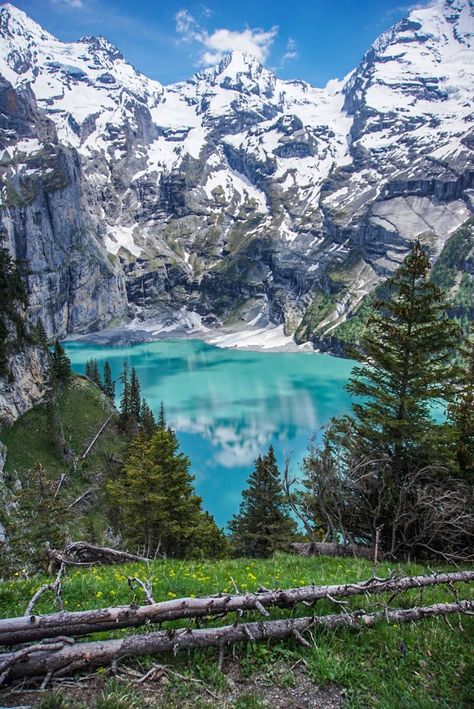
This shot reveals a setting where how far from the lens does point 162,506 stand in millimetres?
27672

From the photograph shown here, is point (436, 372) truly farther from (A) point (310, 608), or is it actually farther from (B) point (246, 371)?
(B) point (246, 371)

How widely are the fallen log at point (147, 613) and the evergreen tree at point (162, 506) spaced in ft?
71.2

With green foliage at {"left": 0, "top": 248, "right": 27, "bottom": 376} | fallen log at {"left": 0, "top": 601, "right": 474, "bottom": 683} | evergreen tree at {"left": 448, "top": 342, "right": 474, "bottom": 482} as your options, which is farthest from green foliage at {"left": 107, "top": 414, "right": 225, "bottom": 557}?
green foliage at {"left": 0, "top": 248, "right": 27, "bottom": 376}

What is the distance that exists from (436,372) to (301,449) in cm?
7469

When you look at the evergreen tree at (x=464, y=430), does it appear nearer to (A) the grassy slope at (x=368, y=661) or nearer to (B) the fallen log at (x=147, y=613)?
(A) the grassy slope at (x=368, y=661)

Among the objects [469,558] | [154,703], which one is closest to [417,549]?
[469,558]

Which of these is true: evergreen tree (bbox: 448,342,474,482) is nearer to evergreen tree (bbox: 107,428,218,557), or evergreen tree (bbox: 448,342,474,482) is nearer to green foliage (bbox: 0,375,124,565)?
Result: evergreen tree (bbox: 107,428,218,557)

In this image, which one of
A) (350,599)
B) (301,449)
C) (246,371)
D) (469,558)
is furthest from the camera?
(246,371)

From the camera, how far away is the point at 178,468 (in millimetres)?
31875

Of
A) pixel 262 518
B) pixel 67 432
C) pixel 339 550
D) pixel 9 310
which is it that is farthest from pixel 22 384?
pixel 339 550

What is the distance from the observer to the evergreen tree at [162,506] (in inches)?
1077

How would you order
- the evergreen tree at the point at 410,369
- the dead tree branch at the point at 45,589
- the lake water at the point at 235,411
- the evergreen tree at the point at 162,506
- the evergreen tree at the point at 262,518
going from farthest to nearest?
the lake water at the point at 235,411 < the evergreen tree at the point at 262,518 < the evergreen tree at the point at 162,506 < the evergreen tree at the point at 410,369 < the dead tree branch at the point at 45,589

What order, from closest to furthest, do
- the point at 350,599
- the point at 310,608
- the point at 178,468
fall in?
the point at 310,608 < the point at 350,599 < the point at 178,468

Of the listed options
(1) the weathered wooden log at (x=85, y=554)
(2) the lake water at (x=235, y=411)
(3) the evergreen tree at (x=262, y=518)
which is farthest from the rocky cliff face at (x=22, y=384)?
(1) the weathered wooden log at (x=85, y=554)
